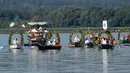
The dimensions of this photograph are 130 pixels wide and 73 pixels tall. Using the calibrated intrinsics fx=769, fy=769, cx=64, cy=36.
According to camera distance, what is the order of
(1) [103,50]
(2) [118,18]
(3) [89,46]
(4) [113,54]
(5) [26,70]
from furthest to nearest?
(2) [118,18], (3) [89,46], (1) [103,50], (4) [113,54], (5) [26,70]

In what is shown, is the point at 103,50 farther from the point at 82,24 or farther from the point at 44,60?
the point at 82,24

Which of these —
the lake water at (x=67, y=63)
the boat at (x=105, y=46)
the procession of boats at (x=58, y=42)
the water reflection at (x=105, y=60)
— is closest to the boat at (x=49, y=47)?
the procession of boats at (x=58, y=42)

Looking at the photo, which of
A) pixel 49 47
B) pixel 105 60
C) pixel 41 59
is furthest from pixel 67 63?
pixel 49 47

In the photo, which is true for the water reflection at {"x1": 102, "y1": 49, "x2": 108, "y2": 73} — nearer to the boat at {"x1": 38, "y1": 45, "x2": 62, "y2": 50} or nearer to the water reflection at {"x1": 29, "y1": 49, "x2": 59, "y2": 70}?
the water reflection at {"x1": 29, "y1": 49, "x2": 59, "y2": 70}

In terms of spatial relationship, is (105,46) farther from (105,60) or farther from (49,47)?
(105,60)

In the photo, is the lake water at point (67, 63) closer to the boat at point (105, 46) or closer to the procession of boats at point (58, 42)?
the boat at point (105, 46)

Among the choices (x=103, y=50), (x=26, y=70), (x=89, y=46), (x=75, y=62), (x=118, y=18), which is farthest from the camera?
(x=118, y=18)

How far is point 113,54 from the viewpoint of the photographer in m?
68.7

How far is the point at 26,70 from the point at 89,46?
101 feet

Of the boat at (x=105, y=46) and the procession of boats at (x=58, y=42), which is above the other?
the procession of boats at (x=58, y=42)

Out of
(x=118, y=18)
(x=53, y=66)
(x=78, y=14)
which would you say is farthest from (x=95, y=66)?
(x=78, y=14)

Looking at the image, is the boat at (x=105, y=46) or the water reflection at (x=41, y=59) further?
Result: the boat at (x=105, y=46)

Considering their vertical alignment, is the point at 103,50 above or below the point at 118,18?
below

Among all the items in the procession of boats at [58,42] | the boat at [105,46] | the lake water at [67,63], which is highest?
the procession of boats at [58,42]
